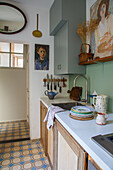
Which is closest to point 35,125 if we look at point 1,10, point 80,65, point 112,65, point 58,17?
point 80,65

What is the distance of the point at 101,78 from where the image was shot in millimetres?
1583

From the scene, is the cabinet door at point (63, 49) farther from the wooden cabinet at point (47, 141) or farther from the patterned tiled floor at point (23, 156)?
the patterned tiled floor at point (23, 156)

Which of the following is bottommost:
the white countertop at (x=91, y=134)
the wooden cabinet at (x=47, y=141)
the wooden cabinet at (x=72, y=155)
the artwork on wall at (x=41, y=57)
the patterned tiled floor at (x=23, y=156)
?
the patterned tiled floor at (x=23, y=156)

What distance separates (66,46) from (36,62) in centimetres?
81

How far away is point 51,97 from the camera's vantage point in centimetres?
225

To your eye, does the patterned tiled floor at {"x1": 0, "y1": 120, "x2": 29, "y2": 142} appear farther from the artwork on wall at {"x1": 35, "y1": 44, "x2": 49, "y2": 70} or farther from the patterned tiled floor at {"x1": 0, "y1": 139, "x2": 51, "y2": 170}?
the artwork on wall at {"x1": 35, "y1": 44, "x2": 49, "y2": 70}

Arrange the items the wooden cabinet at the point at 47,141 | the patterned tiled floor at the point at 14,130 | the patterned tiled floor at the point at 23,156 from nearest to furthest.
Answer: the wooden cabinet at the point at 47,141 → the patterned tiled floor at the point at 23,156 → the patterned tiled floor at the point at 14,130

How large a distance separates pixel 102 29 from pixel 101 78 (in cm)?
60

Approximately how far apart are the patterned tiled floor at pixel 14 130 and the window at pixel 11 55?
1.63 m

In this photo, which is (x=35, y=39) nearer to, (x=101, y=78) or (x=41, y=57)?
(x=41, y=57)

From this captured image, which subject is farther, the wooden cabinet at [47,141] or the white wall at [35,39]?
the white wall at [35,39]

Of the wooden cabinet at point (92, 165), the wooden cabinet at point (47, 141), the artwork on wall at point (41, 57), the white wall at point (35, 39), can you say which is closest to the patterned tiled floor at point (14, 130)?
the white wall at point (35, 39)

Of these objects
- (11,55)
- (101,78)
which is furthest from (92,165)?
(11,55)

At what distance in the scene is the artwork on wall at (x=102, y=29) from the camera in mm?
1349
